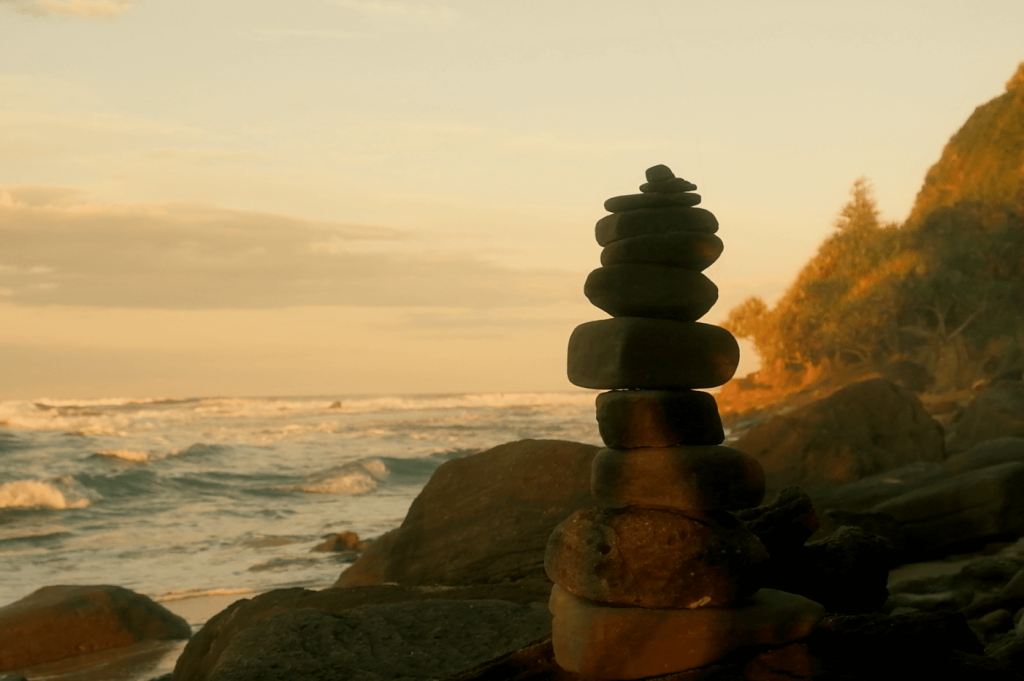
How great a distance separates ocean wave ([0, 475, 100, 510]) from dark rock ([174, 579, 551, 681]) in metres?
19.1

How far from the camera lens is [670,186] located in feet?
20.5

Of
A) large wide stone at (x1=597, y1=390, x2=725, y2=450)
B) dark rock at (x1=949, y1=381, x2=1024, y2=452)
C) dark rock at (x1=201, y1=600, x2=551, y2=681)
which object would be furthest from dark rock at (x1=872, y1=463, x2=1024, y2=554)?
dark rock at (x1=949, y1=381, x2=1024, y2=452)

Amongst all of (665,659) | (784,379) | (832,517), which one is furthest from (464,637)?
(784,379)

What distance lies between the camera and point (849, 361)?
194ft

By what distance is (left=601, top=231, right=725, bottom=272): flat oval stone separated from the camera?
614 cm

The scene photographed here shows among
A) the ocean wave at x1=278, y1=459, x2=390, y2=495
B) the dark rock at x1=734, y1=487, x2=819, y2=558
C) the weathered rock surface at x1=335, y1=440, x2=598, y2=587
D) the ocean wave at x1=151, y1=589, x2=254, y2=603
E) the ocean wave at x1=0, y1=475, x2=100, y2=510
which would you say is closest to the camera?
the dark rock at x1=734, y1=487, x2=819, y2=558

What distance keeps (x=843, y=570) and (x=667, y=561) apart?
1.91 meters

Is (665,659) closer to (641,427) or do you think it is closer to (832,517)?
(641,427)

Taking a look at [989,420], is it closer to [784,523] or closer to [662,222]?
[784,523]

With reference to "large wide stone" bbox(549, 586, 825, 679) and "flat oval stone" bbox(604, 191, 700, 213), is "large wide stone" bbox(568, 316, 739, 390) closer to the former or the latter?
"flat oval stone" bbox(604, 191, 700, 213)

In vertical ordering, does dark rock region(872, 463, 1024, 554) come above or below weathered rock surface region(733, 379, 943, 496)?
below

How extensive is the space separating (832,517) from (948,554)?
171cm

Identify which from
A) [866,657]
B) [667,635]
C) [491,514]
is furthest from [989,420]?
[667,635]

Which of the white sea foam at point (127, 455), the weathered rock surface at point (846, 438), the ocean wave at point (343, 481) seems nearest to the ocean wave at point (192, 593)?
the weathered rock surface at point (846, 438)
